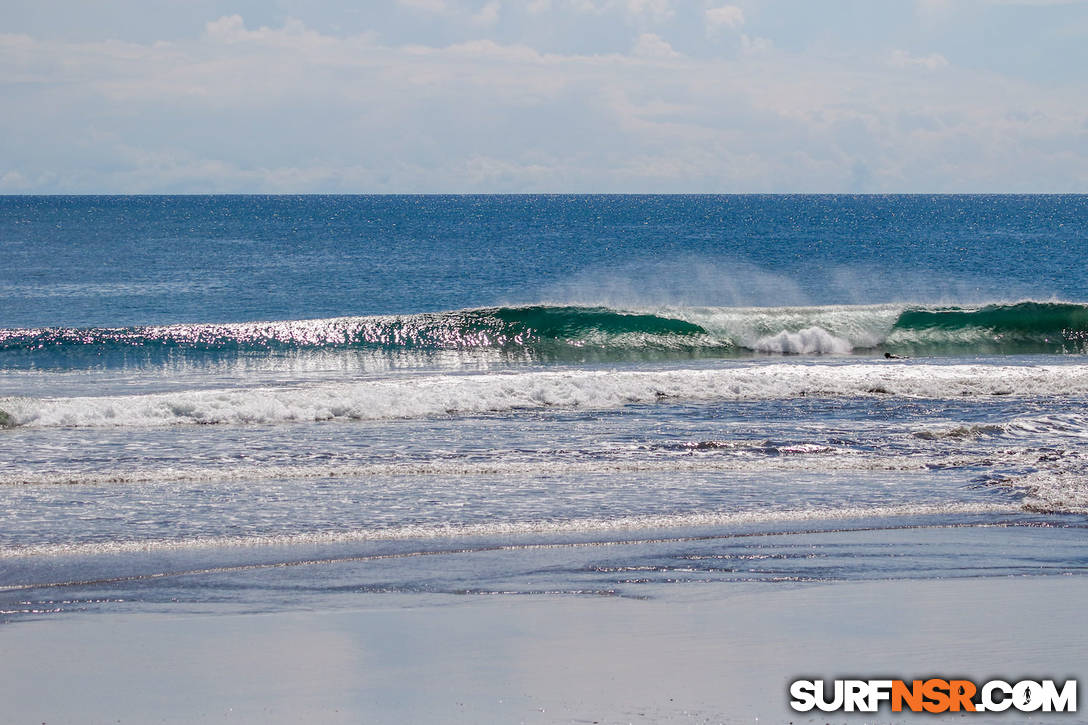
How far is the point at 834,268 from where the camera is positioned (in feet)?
187

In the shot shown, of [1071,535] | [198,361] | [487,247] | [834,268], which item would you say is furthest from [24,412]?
[487,247]

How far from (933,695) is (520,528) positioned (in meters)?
4.51

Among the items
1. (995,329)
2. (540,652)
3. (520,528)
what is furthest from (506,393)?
(995,329)

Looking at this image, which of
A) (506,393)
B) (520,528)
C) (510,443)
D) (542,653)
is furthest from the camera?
(506,393)

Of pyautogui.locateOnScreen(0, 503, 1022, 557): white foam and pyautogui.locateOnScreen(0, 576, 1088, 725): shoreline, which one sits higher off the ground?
pyautogui.locateOnScreen(0, 503, 1022, 557): white foam

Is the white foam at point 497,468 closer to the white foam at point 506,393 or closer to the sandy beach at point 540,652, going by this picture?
the white foam at point 506,393

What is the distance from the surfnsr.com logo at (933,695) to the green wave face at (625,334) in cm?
2089

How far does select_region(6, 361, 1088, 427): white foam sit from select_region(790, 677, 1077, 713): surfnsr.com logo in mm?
11122

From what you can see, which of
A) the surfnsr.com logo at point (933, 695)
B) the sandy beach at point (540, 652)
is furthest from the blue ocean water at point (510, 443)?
the surfnsr.com logo at point (933, 695)

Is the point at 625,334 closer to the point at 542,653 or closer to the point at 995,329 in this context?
the point at 995,329

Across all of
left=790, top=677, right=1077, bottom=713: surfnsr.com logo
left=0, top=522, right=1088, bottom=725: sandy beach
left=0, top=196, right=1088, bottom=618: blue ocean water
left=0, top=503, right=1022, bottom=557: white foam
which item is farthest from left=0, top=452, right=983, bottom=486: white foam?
left=790, top=677, right=1077, bottom=713: surfnsr.com logo

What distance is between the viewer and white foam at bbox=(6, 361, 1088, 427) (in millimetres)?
16219

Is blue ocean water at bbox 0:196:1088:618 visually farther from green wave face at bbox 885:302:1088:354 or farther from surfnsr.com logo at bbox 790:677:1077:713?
surfnsr.com logo at bbox 790:677:1077:713

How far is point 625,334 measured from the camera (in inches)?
1136
